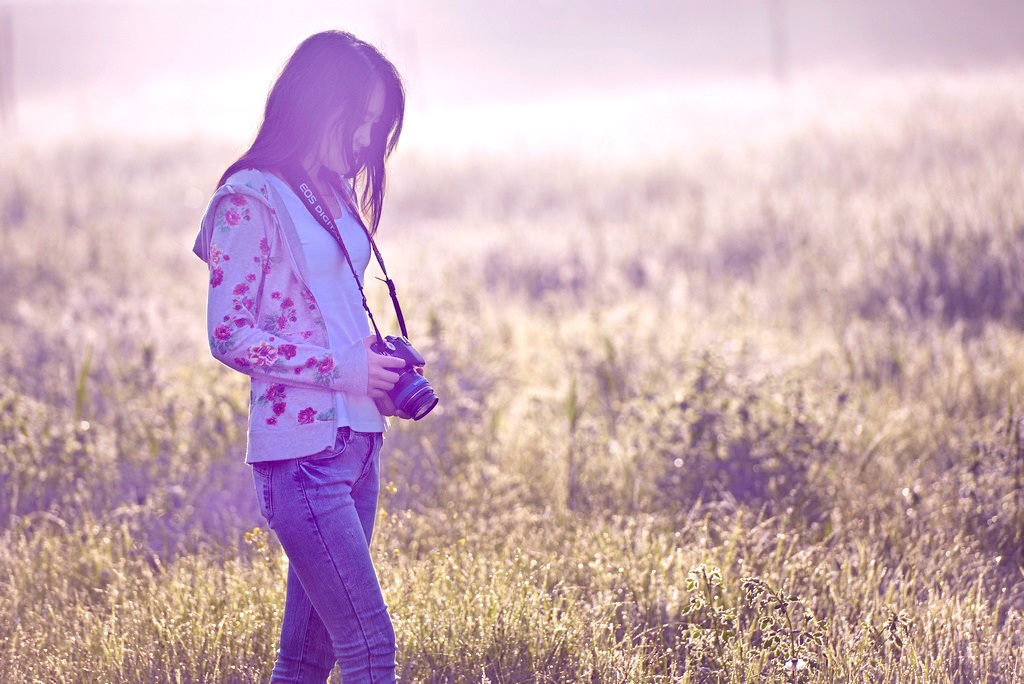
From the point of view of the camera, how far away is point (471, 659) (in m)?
2.99

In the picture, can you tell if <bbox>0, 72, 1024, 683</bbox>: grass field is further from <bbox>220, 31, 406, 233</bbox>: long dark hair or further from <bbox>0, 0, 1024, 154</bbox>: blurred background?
<bbox>0, 0, 1024, 154</bbox>: blurred background

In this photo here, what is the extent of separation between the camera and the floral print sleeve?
10 cm

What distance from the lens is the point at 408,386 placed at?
2205 mm

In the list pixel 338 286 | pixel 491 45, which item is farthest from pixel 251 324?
pixel 491 45

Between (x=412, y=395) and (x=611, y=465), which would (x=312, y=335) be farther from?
(x=611, y=465)

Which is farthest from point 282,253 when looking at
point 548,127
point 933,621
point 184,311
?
point 548,127

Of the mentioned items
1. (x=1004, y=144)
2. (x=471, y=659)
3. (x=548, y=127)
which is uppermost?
(x=548, y=127)

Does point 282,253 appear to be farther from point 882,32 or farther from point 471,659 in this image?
point 882,32

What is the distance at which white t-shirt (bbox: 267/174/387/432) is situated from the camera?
84.2 inches

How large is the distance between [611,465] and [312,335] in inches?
105

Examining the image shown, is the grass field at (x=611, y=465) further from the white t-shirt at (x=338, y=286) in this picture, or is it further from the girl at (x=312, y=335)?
the white t-shirt at (x=338, y=286)

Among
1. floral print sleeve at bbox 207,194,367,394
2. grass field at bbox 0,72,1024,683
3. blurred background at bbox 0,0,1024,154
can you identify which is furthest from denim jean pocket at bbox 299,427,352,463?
blurred background at bbox 0,0,1024,154

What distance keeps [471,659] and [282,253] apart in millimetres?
1505

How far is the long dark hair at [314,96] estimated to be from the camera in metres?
2.17
